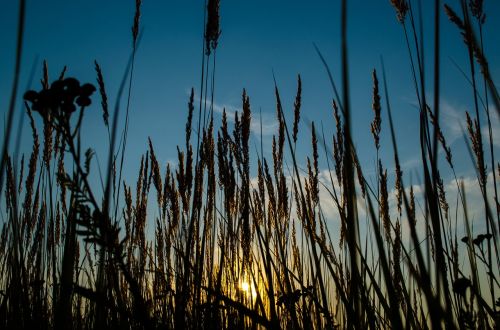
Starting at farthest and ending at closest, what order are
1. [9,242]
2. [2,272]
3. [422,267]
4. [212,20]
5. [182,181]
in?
[2,272]
[9,242]
[182,181]
[212,20]
[422,267]

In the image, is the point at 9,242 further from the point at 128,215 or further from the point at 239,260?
the point at 239,260

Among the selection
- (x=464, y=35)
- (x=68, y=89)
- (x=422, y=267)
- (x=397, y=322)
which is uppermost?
(x=464, y=35)

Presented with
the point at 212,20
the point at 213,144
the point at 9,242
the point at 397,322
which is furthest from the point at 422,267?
the point at 9,242

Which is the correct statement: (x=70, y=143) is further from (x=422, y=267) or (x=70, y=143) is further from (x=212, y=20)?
(x=212, y=20)

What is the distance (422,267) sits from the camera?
0.80 metres

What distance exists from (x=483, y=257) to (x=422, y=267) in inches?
50.4

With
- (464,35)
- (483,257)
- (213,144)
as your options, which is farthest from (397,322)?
(213,144)

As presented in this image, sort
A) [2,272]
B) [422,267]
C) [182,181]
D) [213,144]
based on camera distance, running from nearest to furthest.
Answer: [422,267] < [182,181] < [213,144] < [2,272]

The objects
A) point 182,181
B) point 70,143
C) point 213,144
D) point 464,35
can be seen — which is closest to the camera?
point 70,143

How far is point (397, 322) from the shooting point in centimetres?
79

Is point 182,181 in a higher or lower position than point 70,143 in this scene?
higher

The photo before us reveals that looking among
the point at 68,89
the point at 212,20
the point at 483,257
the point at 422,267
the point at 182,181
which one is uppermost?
the point at 212,20

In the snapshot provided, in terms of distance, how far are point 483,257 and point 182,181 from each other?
1504mm

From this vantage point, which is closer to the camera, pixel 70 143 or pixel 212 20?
pixel 70 143
